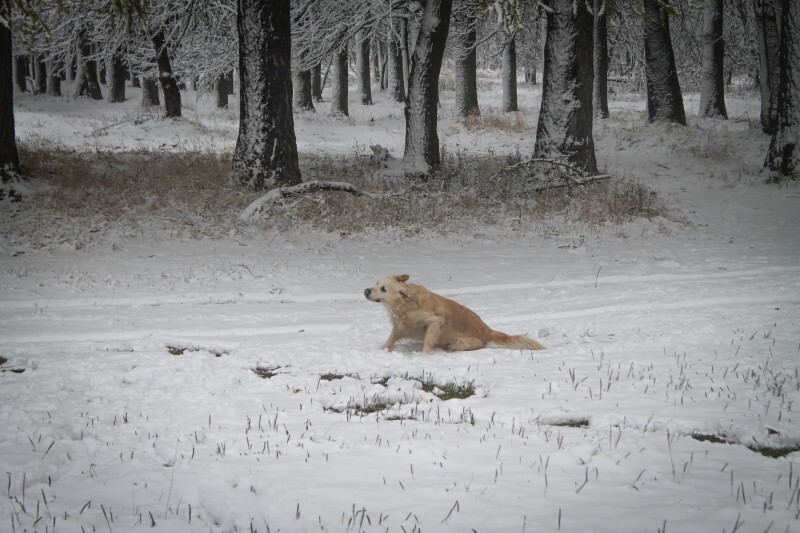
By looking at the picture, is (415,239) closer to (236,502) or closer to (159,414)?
(159,414)

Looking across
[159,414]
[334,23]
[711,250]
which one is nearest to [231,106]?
[334,23]

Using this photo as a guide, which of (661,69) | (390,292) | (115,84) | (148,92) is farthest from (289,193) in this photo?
(115,84)

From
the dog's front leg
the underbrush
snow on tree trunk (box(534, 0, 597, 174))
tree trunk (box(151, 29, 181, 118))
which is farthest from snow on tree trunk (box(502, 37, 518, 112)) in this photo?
the dog's front leg

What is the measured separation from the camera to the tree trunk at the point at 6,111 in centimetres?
1159

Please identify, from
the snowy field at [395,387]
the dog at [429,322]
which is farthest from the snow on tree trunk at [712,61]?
the dog at [429,322]

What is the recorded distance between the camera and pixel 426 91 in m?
14.2

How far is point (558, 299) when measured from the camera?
26.2 ft

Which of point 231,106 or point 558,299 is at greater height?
point 231,106

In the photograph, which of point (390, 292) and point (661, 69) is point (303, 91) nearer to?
point (661, 69)

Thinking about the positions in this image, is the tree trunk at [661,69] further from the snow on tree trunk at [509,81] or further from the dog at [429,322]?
the dog at [429,322]

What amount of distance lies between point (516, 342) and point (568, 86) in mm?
9081

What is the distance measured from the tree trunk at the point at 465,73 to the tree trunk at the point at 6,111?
15581 mm

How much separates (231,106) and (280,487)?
29.3m

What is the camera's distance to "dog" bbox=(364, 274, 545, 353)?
5828 millimetres
